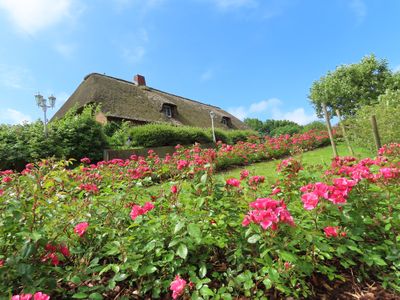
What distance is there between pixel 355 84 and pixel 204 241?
31.6 metres

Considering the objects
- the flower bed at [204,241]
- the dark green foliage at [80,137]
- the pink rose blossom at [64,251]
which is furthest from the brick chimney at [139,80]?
the pink rose blossom at [64,251]

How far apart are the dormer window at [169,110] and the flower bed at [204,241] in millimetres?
19444

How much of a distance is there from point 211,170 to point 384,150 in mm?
2610

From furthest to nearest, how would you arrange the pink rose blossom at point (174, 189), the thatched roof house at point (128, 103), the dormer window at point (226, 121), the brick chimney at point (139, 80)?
the dormer window at point (226, 121) → the brick chimney at point (139, 80) → the thatched roof house at point (128, 103) → the pink rose blossom at point (174, 189)

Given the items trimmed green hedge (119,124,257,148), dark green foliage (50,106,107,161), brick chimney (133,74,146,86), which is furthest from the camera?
brick chimney (133,74,146,86)

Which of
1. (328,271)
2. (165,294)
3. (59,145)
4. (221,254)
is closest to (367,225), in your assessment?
(328,271)

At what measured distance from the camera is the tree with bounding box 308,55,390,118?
26.5 meters

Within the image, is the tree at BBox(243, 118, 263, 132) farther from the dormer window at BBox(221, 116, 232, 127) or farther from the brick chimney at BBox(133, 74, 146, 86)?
the brick chimney at BBox(133, 74, 146, 86)

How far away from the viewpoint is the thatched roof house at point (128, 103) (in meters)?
17.4

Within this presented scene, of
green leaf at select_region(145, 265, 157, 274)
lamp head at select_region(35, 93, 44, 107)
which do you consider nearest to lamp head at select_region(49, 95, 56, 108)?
lamp head at select_region(35, 93, 44, 107)

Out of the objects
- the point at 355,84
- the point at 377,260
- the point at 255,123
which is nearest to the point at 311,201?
the point at 377,260

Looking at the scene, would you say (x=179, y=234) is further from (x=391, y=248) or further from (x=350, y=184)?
(x=391, y=248)

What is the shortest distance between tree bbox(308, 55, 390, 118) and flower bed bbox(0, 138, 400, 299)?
2804cm

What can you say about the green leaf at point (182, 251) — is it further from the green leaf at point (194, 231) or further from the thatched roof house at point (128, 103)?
the thatched roof house at point (128, 103)
